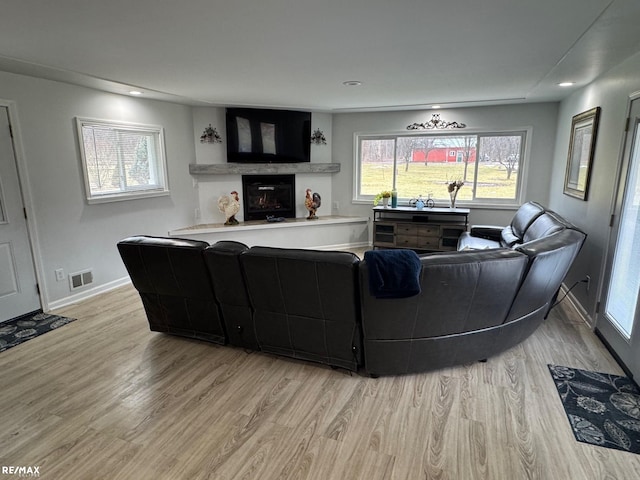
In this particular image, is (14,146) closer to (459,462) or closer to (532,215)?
(459,462)

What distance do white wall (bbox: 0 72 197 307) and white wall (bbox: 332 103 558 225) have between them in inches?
120

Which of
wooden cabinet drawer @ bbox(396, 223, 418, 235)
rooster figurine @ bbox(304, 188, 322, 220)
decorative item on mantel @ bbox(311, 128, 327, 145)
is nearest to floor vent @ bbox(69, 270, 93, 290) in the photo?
rooster figurine @ bbox(304, 188, 322, 220)

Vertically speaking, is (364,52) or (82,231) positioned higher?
(364,52)

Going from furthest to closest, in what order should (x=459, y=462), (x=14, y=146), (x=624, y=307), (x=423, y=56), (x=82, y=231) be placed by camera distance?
1. (x=82, y=231)
2. (x=14, y=146)
3. (x=423, y=56)
4. (x=624, y=307)
5. (x=459, y=462)

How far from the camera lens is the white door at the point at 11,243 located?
11.1 feet

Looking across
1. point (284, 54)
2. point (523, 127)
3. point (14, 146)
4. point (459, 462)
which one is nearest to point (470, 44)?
point (284, 54)

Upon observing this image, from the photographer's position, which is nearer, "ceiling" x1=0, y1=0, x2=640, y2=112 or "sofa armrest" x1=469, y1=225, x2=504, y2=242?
"ceiling" x1=0, y1=0, x2=640, y2=112

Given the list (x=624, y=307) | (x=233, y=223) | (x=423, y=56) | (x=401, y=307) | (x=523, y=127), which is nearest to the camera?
(x=401, y=307)

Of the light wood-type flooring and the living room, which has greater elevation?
the living room

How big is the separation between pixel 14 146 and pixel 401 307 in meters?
3.84

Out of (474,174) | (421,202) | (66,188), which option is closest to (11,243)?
(66,188)

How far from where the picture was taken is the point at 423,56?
9.74 ft

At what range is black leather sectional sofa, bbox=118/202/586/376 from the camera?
91.2 inches

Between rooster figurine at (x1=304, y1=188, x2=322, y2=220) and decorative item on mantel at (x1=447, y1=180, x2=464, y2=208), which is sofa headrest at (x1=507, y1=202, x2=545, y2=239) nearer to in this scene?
decorative item on mantel at (x1=447, y1=180, x2=464, y2=208)
